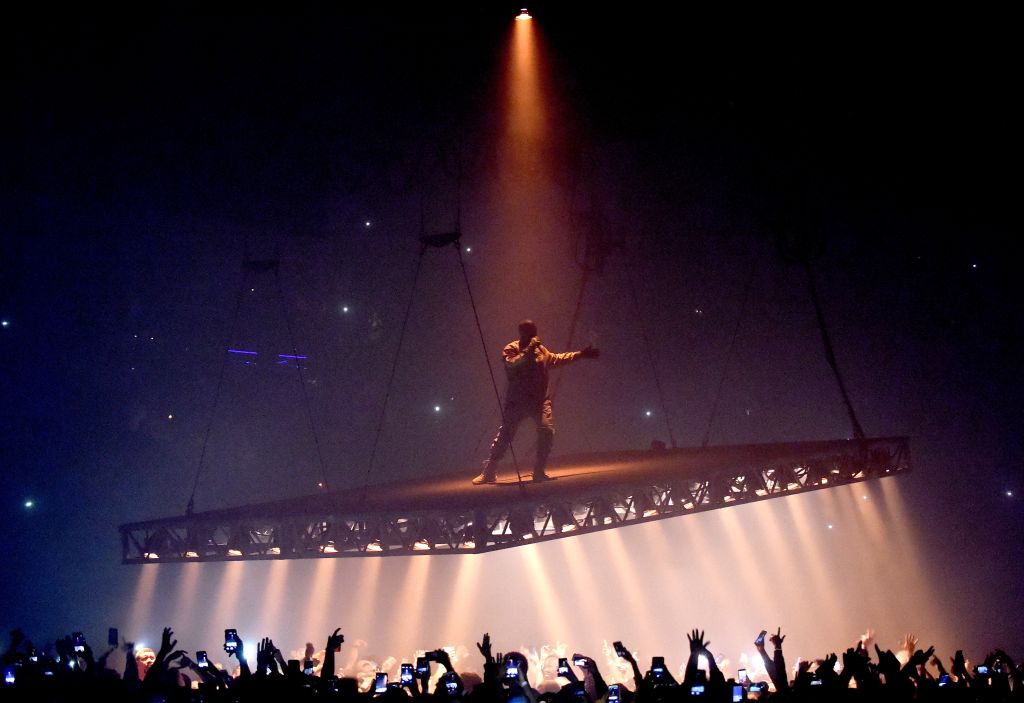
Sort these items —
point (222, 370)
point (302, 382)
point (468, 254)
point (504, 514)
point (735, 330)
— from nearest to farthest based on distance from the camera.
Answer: point (504, 514) < point (222, 370) < point (302, 382) < point (468, 254) < point (735, 330)

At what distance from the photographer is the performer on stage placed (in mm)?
8859

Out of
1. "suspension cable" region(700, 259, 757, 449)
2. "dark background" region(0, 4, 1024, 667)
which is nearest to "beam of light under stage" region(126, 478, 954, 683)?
"dark background" region(0, 4, 1024, 667)

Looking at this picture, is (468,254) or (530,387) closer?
(530,387)

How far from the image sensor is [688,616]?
13844mm

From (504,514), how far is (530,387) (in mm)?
1881

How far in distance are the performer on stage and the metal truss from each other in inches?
25.6

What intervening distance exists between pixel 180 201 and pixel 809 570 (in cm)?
1178

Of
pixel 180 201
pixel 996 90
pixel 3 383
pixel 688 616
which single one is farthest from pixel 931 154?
pixel 3 383

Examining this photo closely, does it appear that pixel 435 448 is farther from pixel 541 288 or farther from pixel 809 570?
pixel 809 570

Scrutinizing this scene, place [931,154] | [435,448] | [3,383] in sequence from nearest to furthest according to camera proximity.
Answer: [3,383] → [931,154] → [435,448]

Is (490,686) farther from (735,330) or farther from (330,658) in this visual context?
(735,330)

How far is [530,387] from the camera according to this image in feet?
29.1

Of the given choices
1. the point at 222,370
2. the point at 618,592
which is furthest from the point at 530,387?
the point at 618,592

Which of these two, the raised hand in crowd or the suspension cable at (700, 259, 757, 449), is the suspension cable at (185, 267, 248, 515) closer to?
the raised hand in crowd
